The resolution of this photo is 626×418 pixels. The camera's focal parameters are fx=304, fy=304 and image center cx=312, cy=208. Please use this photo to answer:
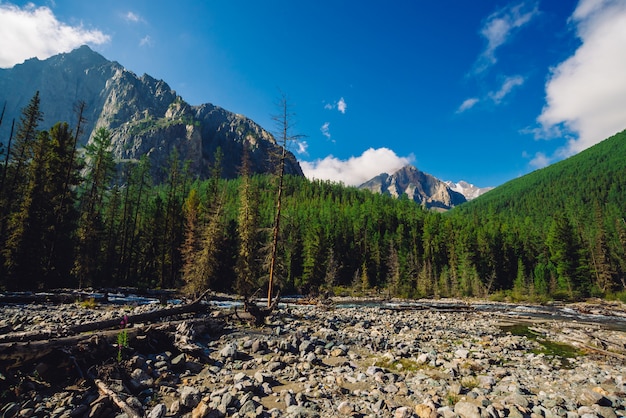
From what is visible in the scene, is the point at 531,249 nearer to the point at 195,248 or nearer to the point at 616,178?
the point at 195,248

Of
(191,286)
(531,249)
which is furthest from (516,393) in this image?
(531,249)

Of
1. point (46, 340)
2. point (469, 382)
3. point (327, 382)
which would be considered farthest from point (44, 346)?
point (469, 382)

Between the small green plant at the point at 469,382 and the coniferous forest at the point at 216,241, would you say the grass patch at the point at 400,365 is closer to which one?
the small green plant at the point at 469,382

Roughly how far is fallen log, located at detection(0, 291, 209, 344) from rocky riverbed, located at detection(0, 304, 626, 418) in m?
1.08

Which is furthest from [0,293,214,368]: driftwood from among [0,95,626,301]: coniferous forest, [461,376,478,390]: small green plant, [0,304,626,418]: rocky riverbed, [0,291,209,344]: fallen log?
[0,95,626,301]: coniferous forest

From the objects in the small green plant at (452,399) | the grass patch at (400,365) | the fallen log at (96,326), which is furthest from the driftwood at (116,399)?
the grass patch at (400,365)

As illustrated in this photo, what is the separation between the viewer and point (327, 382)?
8039 millimetres

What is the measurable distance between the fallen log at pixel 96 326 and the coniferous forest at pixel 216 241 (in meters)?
5.85

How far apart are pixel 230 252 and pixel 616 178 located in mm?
249005

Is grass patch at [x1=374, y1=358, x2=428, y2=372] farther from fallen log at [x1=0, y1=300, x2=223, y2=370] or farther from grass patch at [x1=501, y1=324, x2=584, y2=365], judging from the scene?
grass patch at [x1=501, y1=324, x2=584, y2=365]

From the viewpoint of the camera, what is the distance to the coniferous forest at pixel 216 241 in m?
27.9

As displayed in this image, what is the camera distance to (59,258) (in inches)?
1192

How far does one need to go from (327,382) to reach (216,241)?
1211 inches

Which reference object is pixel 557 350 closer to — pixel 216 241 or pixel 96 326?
pixel 96 326
